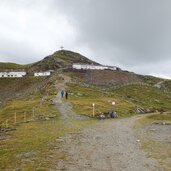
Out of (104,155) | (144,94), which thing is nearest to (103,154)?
(104,155)

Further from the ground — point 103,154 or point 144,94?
point 144,94

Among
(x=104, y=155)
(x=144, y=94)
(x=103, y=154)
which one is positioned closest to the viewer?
(x=104, y=155)

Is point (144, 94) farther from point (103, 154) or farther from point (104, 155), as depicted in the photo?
point (104, 155)

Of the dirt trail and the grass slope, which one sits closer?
the dirt trail

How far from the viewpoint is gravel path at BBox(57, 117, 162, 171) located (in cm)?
2916

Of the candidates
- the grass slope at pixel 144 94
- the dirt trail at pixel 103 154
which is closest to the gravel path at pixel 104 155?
the dirt trail at pixel 103 154

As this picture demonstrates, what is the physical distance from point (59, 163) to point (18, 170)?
12.9 feet

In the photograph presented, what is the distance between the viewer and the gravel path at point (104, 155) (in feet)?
95.7

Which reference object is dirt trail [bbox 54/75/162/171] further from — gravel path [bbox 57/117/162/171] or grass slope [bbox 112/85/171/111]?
grass slope [bbox 112/85/171/111]

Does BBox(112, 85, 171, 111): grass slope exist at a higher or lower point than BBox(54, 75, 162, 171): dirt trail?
higher

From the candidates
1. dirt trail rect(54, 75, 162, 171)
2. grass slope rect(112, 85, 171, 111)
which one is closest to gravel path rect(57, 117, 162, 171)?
dirt trail rect(54, 75, 162, 171)

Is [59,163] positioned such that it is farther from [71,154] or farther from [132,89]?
[132,89]

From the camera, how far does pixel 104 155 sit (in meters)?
34.0

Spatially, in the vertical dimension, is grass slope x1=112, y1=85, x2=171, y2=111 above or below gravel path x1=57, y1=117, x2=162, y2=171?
above
